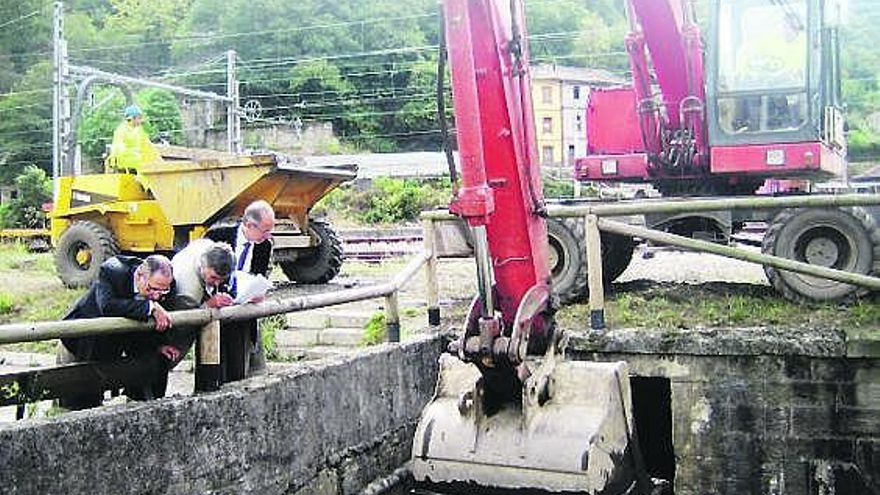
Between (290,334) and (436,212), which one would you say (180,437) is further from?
(290,334)

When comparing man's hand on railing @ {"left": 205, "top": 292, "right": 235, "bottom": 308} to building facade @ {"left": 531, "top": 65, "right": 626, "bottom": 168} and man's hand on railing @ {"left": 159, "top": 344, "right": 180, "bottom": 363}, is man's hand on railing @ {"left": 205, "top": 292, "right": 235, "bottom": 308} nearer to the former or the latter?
man's hand on railing @ {"left": 159, "top": 344, "right": 180, "bottom": 363}

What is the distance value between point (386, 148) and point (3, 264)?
3897 cm

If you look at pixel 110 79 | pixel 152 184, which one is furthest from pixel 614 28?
pixel 152 184

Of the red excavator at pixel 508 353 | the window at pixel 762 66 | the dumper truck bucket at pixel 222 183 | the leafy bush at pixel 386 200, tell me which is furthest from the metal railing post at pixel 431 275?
the leafy bush at pixel 386 200

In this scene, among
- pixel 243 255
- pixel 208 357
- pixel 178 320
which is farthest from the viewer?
pixel 243 255

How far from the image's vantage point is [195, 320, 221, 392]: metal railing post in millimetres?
4230

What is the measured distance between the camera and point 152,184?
10156 millimetres

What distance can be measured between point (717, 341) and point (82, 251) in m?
7.58

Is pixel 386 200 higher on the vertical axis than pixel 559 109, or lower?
lower

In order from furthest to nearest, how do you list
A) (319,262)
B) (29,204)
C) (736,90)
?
(29,204) → (319,262) → (736,90)

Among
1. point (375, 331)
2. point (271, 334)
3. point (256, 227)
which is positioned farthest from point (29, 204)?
point (256, 227)

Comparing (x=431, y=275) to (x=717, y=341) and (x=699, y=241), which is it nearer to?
(x=699, y=241)

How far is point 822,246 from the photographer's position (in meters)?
6.80

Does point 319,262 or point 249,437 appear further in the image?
point 319,262
